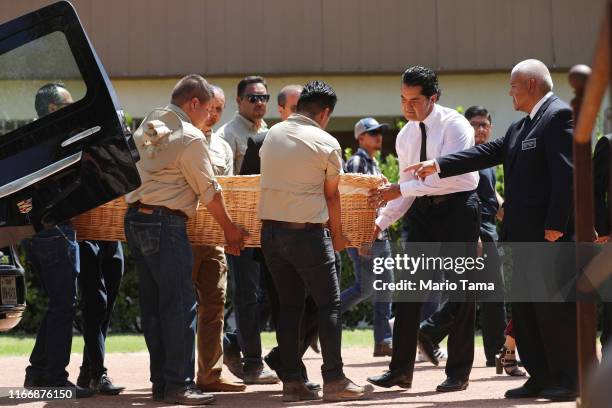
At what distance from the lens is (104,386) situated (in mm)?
8312

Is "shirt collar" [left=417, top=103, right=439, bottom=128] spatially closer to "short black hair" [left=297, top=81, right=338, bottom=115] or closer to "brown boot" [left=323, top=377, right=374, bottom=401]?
"short black hair" [left=297, top=81, right=338, bottom=115]

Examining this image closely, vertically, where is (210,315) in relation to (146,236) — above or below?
below

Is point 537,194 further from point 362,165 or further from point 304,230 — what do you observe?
point 362,165

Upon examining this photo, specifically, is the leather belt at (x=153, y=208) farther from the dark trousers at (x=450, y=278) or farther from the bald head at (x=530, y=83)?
the bald head at (x=530, y=83)

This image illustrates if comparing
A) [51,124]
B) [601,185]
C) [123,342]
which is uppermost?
[51,124]

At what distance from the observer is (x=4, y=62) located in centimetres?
655

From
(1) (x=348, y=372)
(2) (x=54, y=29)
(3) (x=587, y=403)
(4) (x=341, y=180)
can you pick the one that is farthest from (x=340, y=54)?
(3) (x=587, y=403)

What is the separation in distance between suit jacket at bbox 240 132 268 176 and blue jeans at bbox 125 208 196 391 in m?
1.26

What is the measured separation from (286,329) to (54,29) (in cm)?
254

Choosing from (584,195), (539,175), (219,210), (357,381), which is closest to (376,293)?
(357,381)

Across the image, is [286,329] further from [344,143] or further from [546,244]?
[344,143]

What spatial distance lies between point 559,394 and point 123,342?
6.43 meters

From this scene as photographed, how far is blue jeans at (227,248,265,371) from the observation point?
29.5ft

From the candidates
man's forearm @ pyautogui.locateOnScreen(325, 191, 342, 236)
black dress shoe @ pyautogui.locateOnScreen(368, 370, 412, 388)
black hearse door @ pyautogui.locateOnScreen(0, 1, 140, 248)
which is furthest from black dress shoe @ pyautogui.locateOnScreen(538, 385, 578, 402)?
black hearse door @ pyautogui.locateOnScreen(0, 1, 140, 248)
